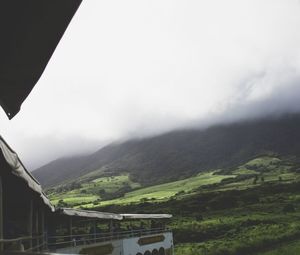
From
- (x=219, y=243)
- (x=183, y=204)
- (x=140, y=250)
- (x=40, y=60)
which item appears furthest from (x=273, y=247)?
(x=40, y=60)

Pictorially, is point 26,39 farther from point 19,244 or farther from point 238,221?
point 238,221

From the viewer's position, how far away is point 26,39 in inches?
192

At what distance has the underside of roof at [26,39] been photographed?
13.4 ft

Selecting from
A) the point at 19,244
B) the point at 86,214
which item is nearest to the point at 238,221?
the point at 86,214

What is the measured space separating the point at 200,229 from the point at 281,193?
191 feet

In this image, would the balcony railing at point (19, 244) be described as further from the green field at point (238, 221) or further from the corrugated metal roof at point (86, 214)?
the green field at point (238, 221)

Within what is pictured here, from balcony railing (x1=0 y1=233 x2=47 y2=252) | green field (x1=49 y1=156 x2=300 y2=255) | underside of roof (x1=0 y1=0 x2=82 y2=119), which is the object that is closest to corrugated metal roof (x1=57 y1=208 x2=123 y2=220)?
balcony railing (x1=0 y1=233 x2=47 y2=252)

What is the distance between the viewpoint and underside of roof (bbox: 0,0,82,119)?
4093 millimetres

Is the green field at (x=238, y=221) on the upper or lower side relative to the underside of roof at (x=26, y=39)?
lower

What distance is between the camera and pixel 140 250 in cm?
3297

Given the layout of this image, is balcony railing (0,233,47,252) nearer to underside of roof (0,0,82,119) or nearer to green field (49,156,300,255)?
underside of roof (0,0,82,119)

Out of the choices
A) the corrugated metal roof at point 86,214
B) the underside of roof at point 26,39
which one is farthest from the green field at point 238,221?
the underside of roof at point 26,39

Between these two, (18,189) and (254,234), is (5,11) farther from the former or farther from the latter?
(254,234)

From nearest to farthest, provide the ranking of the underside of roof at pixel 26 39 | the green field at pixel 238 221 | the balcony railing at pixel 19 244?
the underside of roof at pixel 26 39 < the balcony railing at pixel 19 244 < the green field at pixel 238 221
